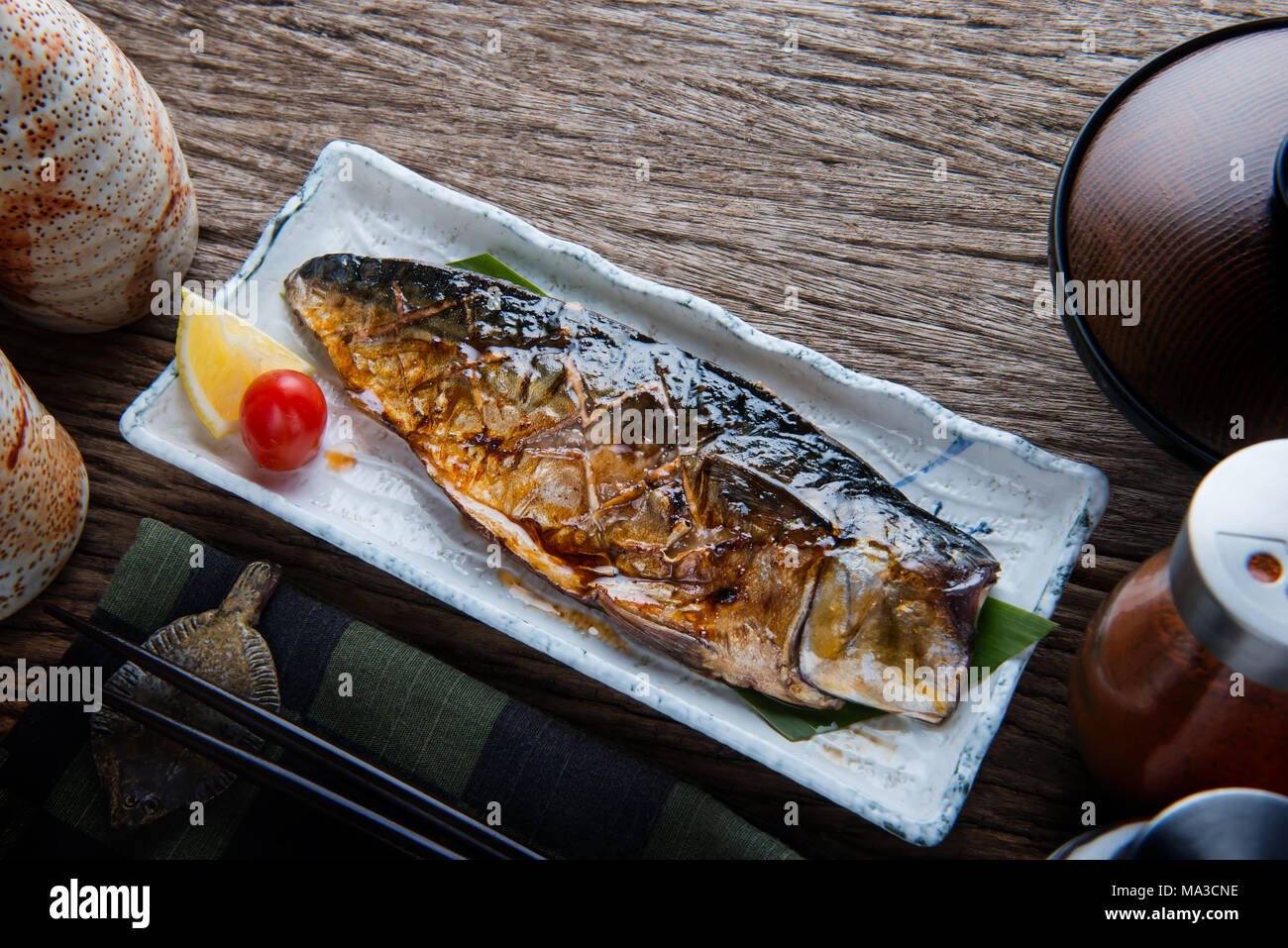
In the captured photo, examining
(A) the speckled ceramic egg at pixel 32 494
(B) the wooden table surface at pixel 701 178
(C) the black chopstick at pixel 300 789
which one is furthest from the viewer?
(B) the wooden table surface at pixel 701 178

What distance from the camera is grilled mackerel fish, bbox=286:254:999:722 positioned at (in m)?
1.85

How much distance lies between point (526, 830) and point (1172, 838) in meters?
1.23

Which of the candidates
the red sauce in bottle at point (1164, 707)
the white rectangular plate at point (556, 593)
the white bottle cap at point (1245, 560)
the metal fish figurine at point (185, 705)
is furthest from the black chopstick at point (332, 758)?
the white bottle cap at point (1245, 560)

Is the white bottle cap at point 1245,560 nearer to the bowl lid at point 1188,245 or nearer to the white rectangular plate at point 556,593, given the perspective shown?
the bowl lid at point 1188,245

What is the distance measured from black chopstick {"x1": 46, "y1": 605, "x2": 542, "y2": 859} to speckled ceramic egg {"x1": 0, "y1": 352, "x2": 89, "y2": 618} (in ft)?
0.88

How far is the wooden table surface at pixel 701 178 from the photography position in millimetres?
2160

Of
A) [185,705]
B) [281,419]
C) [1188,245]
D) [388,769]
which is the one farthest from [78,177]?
[1188,245]

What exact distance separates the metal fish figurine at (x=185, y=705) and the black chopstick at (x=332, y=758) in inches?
5.7

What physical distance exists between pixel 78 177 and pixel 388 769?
4.68ft

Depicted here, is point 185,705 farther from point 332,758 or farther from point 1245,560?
point 1245,560

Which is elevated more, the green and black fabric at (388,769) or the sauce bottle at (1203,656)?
the sauce bottle at (1203,656)

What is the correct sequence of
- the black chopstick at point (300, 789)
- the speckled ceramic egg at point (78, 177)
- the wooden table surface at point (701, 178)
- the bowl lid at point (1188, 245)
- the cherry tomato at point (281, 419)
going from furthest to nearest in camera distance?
the wooden table surface at point (701, 178) → the cherry tomato at point (281, 419) → the speckled ceramic egg at point (78, 177) → the black chopstick at point (300, 789) → the bowl lid at point (1188, 245)
